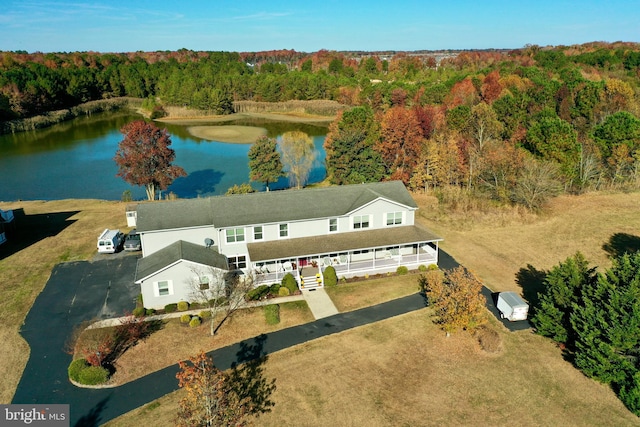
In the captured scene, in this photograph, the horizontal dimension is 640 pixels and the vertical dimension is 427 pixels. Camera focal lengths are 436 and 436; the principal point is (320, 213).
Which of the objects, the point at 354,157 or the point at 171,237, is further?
the point at 354,157

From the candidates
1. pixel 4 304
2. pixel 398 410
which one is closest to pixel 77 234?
pixel 4 304

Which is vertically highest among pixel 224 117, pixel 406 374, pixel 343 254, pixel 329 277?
pixel 224 117

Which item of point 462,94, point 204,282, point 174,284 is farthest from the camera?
point 462,94

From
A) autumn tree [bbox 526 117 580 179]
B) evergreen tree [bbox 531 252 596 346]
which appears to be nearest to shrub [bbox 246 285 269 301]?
evergreen tree [bbox 531 252 596 346]

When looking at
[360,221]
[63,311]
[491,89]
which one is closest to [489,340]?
[360,221]

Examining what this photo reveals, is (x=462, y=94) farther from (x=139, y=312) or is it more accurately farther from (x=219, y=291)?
(x=139, y=312)

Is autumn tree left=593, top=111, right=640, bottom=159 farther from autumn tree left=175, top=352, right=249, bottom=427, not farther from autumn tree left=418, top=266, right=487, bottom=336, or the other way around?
autumn tree left=175, top=352, right=249, bottom=427

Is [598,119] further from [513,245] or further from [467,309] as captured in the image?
[467,309]
